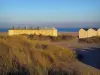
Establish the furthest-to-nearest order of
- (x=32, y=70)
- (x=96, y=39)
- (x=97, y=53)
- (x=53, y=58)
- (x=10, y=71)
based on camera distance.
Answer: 1. (x=96, y=39)
2. (x=97, y=53)
3. (x=53, y=58)
4. (x=10, y=71)
5. (x=32, y=70)

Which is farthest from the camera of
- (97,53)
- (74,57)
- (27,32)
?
(27,32)

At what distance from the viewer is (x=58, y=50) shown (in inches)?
1072

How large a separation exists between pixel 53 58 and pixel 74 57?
328cm

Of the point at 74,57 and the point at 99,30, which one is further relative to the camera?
the point at 99,30

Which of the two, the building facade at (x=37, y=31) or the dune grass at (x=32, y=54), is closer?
the dune grass at (x=32, y=54)

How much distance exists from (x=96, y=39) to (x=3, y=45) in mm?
29387

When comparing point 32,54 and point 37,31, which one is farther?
point 37,31

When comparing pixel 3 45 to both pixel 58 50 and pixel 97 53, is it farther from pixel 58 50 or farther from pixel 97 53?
pixel 97 53

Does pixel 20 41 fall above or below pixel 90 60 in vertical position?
above

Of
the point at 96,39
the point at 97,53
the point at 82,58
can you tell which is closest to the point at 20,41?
the point at 82,58

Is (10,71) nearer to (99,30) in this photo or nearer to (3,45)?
(3,45)

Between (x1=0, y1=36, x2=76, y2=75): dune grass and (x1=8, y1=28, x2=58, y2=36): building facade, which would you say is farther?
(x1=8, y1=28, x2=58, y2=36): building facade

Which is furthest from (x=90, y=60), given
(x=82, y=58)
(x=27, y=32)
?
(x=27, y=32)

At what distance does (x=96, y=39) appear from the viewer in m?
49.5
